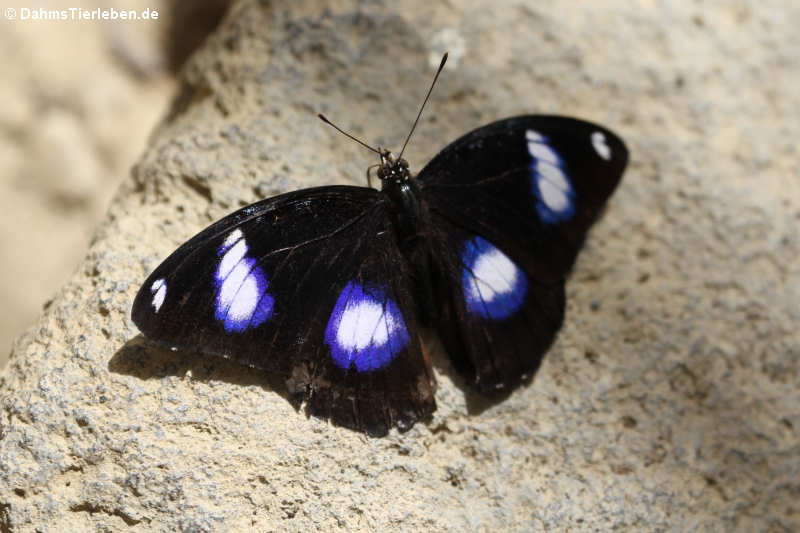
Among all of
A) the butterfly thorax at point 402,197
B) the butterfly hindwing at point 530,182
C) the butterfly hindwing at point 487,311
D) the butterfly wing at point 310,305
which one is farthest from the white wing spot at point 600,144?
the butterfly wing at point 310,305

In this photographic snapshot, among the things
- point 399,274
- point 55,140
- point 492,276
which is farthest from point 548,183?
point 55,140

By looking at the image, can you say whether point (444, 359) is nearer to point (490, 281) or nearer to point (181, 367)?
point (490, 281)

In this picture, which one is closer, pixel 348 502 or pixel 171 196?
pixel 348 502

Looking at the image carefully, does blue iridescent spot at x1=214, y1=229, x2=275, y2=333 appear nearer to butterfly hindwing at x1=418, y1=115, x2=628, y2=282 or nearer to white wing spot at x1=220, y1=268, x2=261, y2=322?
white wing spot at x1=220, y1=268, x2=261, y2=322

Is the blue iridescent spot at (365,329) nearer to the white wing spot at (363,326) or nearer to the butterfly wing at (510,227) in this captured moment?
the white wing spot at (363,326)

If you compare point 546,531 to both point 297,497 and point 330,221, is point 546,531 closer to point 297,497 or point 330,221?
point 297,497

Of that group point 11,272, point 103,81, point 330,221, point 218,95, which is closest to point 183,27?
point 103,81

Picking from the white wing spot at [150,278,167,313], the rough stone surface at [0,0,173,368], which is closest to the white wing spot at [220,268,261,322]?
the white wing spot at [150,278,167,313]
